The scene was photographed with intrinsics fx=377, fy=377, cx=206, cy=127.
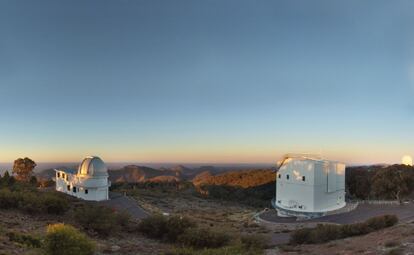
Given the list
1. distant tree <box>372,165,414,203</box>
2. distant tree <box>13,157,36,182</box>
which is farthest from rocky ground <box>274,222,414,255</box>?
distant tree <box>13,157,36,182</box>

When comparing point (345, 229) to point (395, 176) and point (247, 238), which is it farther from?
Answer: point (395, 176)

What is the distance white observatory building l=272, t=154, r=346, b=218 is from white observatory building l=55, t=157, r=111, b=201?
1744 centimetres

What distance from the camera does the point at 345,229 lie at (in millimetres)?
17156

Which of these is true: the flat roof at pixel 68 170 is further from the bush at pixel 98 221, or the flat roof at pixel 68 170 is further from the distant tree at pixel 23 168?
the bush at pixel 98 221

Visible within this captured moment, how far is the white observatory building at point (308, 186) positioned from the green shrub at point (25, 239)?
25.9 m

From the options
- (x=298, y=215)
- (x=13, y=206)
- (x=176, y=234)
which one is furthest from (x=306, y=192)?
(x=13, y=206)

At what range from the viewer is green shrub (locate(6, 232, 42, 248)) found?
12.1 meters

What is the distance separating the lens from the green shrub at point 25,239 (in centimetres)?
1210

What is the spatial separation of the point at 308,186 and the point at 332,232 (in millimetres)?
18154

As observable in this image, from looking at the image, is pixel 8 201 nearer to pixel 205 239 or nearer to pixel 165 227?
pixel 165 227

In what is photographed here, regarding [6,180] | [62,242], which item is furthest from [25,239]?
[6,180]

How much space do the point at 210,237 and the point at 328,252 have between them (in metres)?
4.33

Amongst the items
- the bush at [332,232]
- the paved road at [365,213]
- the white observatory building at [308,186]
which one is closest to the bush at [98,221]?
the bush at [332,232]

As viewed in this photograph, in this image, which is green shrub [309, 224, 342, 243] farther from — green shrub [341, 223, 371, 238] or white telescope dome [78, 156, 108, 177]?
white telescope dome [78, 156, 108, 177]
